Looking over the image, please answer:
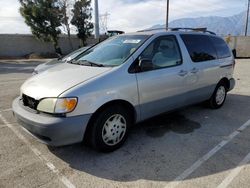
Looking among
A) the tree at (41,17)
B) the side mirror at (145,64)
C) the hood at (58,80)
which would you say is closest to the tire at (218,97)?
the side mirror at (145,64)

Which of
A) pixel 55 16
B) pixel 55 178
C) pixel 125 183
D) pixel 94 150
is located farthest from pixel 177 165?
pixel 55 16

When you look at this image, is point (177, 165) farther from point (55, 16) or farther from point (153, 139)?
point (55, 16)

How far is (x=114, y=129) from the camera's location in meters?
3.61

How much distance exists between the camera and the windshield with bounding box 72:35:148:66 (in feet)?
12.7

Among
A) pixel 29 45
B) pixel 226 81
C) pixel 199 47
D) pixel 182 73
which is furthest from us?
pixel 29 45

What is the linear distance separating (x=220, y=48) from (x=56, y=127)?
4240 millimetres

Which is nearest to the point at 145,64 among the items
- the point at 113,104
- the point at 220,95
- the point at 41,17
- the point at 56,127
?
the point at 113,104

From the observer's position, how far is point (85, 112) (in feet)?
10.4

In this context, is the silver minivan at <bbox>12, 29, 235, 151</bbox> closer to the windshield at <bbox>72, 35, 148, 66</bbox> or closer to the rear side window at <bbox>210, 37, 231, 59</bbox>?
the windshield at <bbox>72, 35, 148, 66</bbox>

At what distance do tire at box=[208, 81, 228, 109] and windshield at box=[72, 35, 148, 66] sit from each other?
2412 millimetres

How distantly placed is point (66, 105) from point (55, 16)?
27.3 meters

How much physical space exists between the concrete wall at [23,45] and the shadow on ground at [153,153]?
25.8m

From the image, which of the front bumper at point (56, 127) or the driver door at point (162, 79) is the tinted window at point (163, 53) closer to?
the driver door at point (162, 79)

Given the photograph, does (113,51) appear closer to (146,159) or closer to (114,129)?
(114,129)
